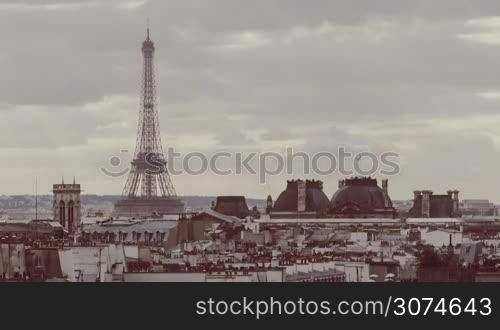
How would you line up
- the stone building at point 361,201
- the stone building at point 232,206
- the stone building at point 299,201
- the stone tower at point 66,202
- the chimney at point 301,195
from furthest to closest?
the chimney at point 301,195, the stone building at point 299,201, the stone building at point 232,206, the stone building at point 361,201, the stone tower at point 66,202

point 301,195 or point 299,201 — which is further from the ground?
point 301,195

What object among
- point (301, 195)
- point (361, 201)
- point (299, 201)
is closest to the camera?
point (361, 201)

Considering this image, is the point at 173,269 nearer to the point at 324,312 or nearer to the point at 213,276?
the point at 213,276

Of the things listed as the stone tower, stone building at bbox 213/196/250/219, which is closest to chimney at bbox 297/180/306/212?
stone building at bbox 213/196/250/219

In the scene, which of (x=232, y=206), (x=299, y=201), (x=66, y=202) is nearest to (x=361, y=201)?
(x=299, y=201)

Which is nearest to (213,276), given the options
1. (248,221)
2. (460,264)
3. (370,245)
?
(460,264)

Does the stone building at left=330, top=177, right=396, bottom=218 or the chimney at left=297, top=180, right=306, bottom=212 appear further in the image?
the chimney at left=297, top=180, right=306, bottom=212

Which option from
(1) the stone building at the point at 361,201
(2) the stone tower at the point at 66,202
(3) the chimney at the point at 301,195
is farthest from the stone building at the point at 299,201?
(2) the stone tower at the point at 66,202

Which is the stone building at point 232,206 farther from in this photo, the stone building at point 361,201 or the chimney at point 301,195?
the stone building at point 361,201

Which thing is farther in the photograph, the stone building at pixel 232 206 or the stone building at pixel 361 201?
the stone building at pixel 232 206

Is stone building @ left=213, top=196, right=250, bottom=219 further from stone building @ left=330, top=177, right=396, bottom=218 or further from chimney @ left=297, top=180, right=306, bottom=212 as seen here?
stone building @ left=330, top=177, right=396, bottom=218

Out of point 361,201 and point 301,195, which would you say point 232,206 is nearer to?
point 301,195

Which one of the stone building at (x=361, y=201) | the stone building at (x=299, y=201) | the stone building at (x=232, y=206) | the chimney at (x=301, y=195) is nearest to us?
the stone building at (x=361, y=201)
